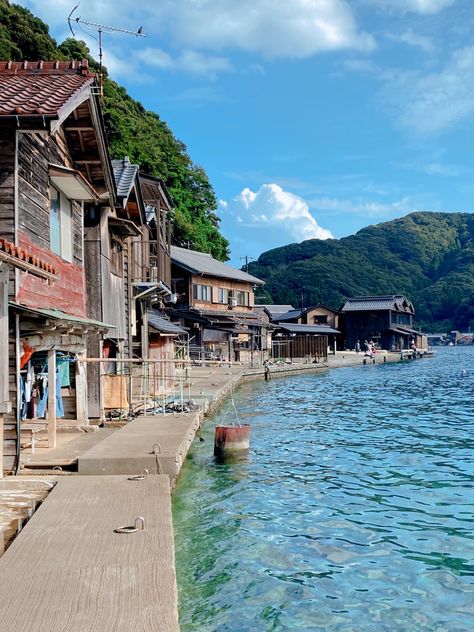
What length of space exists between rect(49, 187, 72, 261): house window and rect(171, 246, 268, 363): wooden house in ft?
99.1

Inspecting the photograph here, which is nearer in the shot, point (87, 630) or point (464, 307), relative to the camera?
point (87, 630)

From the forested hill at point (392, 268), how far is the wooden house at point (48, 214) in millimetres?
104208

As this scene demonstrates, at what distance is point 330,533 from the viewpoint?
9281 millimetres

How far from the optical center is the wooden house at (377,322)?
277 feet

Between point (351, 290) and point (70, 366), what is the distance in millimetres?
127962

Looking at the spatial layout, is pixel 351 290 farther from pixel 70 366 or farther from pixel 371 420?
pixel 70 366

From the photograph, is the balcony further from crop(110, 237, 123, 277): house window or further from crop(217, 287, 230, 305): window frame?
crop(217, 287, 230, 305): window frame

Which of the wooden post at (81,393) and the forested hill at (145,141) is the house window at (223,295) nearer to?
the forested hill at (145,141)

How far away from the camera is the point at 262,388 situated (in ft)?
123

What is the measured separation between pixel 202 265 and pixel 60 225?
37692 mm

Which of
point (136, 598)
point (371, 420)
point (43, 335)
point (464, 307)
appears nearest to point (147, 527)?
point (136, 598)

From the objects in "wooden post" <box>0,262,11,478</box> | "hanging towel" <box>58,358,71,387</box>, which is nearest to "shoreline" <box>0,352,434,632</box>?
"wooden post" <box>0,262,11,478</box>

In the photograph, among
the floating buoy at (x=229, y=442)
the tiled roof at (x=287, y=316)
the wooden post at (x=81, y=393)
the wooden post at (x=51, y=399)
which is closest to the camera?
the wooden post at (x=51, y=399)

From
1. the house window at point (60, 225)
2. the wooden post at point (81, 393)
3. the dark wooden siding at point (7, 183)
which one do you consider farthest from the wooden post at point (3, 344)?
the wooden post at point (81, 393)
